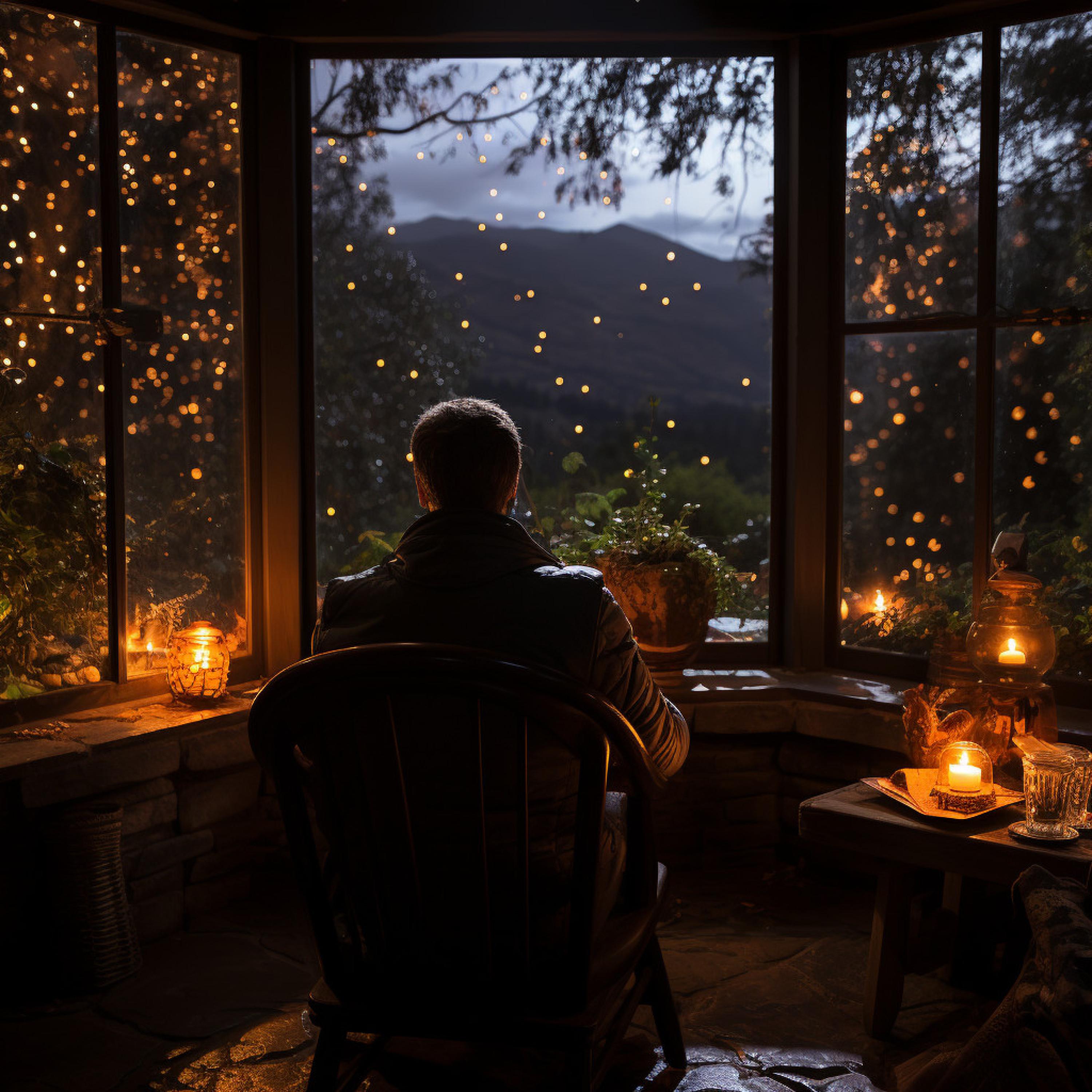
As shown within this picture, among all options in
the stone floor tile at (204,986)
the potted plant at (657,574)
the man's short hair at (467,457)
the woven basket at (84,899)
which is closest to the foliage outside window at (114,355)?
the woven basket at (84,899)

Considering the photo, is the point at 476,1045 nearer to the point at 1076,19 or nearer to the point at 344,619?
the point at 344,619

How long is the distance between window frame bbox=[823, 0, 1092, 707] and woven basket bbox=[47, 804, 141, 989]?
2.09 metres

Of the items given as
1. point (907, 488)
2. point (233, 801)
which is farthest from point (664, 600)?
point (233, 801)

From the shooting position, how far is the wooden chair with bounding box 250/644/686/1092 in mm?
1327

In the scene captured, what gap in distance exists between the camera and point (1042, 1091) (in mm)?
1138

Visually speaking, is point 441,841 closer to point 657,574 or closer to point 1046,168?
point 657,574

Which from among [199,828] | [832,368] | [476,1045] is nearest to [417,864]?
[476,1045]

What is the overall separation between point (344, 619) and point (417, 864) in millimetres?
368

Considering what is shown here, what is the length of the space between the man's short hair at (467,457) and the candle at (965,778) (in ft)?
3.69

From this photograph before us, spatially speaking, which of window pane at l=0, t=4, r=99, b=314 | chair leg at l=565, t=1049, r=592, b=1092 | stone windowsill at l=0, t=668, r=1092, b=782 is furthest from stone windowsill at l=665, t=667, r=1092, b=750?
window pane at l=0, t=4, r=99, b=314

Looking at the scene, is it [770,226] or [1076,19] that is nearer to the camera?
[1076,19]

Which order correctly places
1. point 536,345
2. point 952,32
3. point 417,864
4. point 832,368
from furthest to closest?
point 536,345 → point 832,368 → point 952,32 → point 417,864

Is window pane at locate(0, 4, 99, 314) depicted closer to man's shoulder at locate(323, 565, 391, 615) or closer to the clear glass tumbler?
man's shoulder at locate(323, 565, 391, 615)

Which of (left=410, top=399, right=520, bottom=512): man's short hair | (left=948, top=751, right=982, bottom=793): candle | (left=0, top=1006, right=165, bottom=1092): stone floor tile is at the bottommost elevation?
(left=0, top=1006, right=165, bottom=1092): stone floor tile
